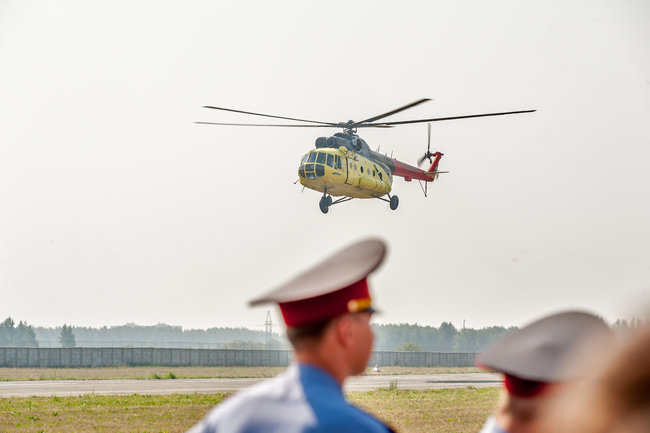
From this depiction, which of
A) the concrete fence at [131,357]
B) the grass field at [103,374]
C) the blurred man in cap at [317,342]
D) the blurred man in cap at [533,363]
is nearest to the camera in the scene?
the blurred man in cap at [317,342]

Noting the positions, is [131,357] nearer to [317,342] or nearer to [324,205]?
[324,205]

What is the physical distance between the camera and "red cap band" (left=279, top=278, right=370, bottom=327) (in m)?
2.70

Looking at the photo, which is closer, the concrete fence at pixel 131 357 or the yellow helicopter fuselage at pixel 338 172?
the yellow helicopter fuselage at pixel 338 172

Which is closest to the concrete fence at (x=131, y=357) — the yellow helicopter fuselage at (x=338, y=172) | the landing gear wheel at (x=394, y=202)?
the landing gear wheel at (x=394, y=202)

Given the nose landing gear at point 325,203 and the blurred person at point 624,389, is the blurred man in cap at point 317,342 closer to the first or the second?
the blurred person at point 624,389

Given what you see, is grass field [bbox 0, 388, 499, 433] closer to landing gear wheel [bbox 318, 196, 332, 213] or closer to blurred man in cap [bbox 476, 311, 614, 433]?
landing gear wheel [bbox 318, 196, 332, 213]

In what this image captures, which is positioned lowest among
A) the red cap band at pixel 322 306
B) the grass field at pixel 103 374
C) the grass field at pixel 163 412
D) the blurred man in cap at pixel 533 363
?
the grass field at pixel 103 374

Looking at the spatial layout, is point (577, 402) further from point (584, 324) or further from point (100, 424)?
point (100, 424)

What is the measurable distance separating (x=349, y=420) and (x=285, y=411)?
0.19 m

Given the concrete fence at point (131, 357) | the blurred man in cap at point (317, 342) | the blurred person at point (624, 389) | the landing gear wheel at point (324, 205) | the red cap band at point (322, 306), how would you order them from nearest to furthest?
the blurred person at point (624, 389) < the blurred man in cap at point (317, 342) < the red cap band at point (322, 306) < the landing gear wheel at point (324, 205) < the concrete fence at point (131, 357)

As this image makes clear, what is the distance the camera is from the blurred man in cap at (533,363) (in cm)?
282

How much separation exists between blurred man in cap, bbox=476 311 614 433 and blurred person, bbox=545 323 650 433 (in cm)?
143

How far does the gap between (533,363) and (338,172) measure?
39.9 metres

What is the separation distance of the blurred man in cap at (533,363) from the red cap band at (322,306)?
0.57 m
